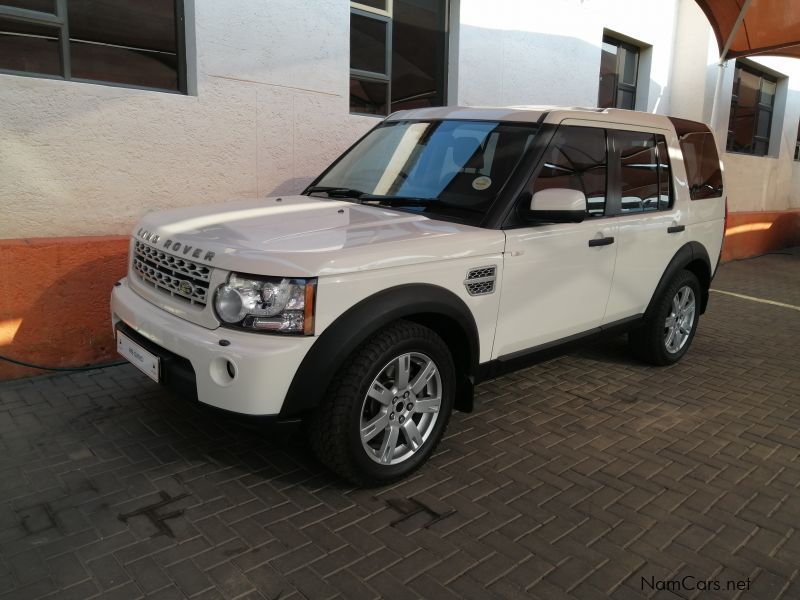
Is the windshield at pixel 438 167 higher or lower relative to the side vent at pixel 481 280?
higher

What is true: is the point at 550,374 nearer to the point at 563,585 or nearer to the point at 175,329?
the point at 563,585

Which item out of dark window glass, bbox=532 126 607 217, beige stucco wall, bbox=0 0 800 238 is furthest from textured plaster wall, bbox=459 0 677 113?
dark window glass, bbox=532 126 607 217

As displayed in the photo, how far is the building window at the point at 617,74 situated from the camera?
34.3ft

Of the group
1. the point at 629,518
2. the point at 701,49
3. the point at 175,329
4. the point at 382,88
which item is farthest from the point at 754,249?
the point at 175,329

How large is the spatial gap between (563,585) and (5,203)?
14.0 ft

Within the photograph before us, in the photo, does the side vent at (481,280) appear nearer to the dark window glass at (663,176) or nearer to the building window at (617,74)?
the dark window glass at (663,176)

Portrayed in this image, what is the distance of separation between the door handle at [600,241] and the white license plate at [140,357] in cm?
258

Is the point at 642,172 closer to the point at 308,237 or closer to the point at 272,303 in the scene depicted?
the point at 308,237

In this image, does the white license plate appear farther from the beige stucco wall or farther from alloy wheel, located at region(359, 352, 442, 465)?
the beige stucco wall

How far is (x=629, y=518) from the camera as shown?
3.08 metres

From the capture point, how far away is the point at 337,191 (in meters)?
4.21

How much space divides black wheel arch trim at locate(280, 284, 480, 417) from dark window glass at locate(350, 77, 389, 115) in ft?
13.6

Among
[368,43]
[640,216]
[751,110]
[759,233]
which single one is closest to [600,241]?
[640,216]

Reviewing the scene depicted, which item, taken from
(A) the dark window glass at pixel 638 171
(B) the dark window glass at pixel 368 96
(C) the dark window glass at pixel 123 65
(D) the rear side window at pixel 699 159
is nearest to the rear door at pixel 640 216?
(A) the dark window glass at pixel 638 171
